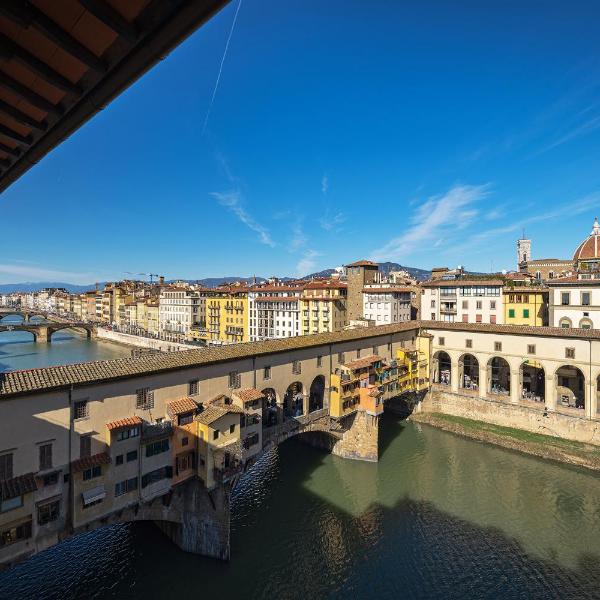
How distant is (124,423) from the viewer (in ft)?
64.0

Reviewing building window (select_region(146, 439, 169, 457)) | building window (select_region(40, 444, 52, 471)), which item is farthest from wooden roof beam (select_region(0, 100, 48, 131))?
building window (select_region(146, 439, 169, 457))

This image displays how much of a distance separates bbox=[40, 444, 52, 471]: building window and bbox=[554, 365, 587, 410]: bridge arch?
4907 centimetres

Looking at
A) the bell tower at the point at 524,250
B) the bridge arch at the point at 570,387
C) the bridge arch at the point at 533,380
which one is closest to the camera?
the bridge arch at the point at 570,387

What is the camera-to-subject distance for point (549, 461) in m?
35.3

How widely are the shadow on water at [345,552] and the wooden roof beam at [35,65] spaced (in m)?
25.3

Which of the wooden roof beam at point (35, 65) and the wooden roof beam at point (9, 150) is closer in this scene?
the wooden roof beam at point (35, 65)

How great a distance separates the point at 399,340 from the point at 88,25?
44339 millimetres

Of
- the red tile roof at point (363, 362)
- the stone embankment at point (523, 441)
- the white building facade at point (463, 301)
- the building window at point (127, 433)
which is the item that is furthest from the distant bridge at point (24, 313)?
the stone embankment at point (523, 441)

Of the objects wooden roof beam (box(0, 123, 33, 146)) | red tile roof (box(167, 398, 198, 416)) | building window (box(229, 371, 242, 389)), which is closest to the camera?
wooden roof beam (box(0, 123, 33, 146))

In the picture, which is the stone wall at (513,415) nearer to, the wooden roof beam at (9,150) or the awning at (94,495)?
the awning at (94,495)

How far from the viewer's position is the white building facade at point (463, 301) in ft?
171

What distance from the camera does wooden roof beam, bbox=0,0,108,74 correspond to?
235 centimetres

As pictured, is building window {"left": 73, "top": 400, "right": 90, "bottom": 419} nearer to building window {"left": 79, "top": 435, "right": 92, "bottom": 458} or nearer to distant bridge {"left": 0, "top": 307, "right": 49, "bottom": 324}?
building window {"left": 79, "top": 435, "right": 92, "bottom": 458}

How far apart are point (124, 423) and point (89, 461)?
2.20m
